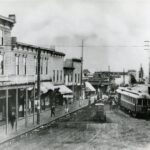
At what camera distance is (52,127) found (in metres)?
28.9

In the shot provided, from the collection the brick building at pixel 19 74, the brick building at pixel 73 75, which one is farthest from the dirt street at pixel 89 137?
the brick building at pixel 73 75

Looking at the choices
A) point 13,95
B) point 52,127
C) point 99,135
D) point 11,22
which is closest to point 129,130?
point 99,135

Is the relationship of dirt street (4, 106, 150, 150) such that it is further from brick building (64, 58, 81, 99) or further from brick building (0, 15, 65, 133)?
brick building (64, 58, 81, 99)

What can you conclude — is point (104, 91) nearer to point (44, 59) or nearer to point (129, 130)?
point (44, 59)

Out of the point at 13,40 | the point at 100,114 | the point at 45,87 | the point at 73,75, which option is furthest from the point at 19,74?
the point at 73,75

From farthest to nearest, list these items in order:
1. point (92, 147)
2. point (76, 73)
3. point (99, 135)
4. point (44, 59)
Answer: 1. point (76, 73)
2. point (44, 59)
3. point (99, 135)
4. point (92, 147)

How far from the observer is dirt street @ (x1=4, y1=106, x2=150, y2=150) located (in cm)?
2027

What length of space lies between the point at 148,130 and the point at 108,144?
7.39 meters

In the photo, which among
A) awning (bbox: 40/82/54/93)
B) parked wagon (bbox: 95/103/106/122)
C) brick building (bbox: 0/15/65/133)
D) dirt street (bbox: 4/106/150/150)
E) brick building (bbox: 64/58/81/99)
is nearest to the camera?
dirt street (bbox: 4/106/150/150)

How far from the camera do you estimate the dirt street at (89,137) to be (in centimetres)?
2027

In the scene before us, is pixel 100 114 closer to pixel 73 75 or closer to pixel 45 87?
pixel 45 87

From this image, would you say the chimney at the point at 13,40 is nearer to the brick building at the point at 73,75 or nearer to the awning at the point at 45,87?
the awning at the point at 45,87

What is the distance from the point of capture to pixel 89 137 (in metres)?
23.6

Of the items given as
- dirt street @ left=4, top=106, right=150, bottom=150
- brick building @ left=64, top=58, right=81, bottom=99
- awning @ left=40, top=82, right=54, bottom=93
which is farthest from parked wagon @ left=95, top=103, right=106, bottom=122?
brick building @ left=64, top=58, right=81, bottom=99
